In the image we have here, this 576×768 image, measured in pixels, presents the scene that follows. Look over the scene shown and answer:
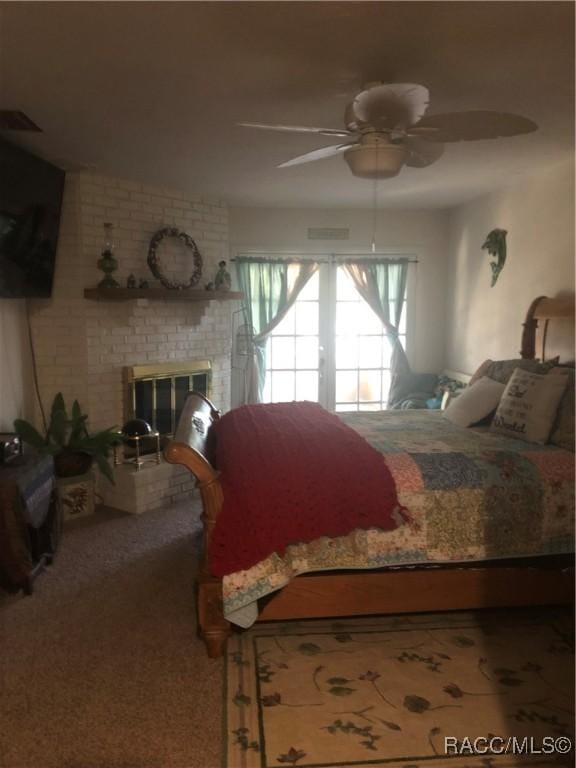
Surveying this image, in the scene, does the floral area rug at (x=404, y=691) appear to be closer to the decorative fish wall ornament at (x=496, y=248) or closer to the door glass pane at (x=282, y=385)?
the decorative fish wall ornament at (x=496, y=248)

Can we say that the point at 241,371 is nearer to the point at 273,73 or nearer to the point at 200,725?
the point at 273,73

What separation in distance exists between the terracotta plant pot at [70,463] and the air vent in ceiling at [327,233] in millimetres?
2934

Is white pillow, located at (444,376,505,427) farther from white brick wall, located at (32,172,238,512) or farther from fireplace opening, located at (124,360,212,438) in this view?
white brick wall, located at (32,172,238,512)

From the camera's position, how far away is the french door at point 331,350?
571 centimetres

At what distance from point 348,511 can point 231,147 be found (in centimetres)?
222

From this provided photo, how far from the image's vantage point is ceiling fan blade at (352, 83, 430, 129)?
1963 millimetres

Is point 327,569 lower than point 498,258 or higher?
lower

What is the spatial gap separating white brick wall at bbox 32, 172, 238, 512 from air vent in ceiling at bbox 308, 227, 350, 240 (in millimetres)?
1004

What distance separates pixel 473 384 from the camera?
385 cm

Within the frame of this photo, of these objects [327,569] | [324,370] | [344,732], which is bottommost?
[344,732]

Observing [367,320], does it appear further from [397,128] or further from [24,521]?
[24,521]

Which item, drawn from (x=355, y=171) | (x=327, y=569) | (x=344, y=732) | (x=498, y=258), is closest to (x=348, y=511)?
(x=327, y=569)

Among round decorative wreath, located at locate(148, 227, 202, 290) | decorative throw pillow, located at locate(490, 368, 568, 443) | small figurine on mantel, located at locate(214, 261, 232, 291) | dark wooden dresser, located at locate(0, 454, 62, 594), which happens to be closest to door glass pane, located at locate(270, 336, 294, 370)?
small figurine on mantel, located at locate(214, 261, 232, 291)

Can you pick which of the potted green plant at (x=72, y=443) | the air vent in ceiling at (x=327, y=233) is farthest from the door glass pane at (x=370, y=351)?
the potted green plant at (x=72, y=443)
